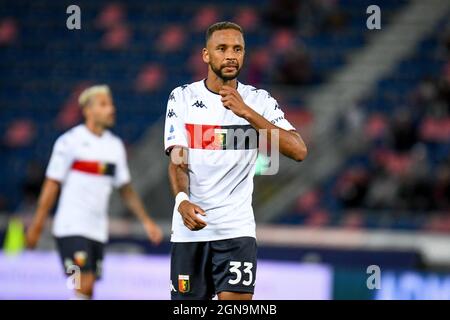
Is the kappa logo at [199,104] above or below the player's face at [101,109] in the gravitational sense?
below

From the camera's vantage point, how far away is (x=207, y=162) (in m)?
6.14

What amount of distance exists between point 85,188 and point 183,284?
10.3ft

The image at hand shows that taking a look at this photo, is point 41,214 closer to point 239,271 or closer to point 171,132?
point 171,132

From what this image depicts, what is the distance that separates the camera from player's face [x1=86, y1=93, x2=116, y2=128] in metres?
9.09

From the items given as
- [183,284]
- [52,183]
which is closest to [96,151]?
[52,183]

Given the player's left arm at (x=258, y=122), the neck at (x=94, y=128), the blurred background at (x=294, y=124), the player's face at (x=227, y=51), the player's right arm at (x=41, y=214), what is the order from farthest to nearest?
the blurred background at (x=294, y=124)
the neck at (x=94, y=128)
the player's right arm at (x=41, y=214)
the player's face at (x=227, y=51)
the player's left arm at (x=258, y=122)

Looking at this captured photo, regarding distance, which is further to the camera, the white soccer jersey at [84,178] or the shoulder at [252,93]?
the white soccer jersey at [84,178]

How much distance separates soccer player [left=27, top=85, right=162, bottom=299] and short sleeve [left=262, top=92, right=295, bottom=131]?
2866mm

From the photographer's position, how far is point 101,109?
9.14 meters

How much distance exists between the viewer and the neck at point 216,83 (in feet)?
20.1

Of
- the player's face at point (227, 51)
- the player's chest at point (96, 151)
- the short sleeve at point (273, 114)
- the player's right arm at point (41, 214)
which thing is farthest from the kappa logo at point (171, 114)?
the player's chest at point (96, 151)

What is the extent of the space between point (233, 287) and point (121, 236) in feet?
24.5

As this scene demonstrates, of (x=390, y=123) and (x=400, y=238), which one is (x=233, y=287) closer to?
(x=400, y=238)

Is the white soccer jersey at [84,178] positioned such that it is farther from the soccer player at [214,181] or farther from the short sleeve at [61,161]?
the soccer player at [214,181]
